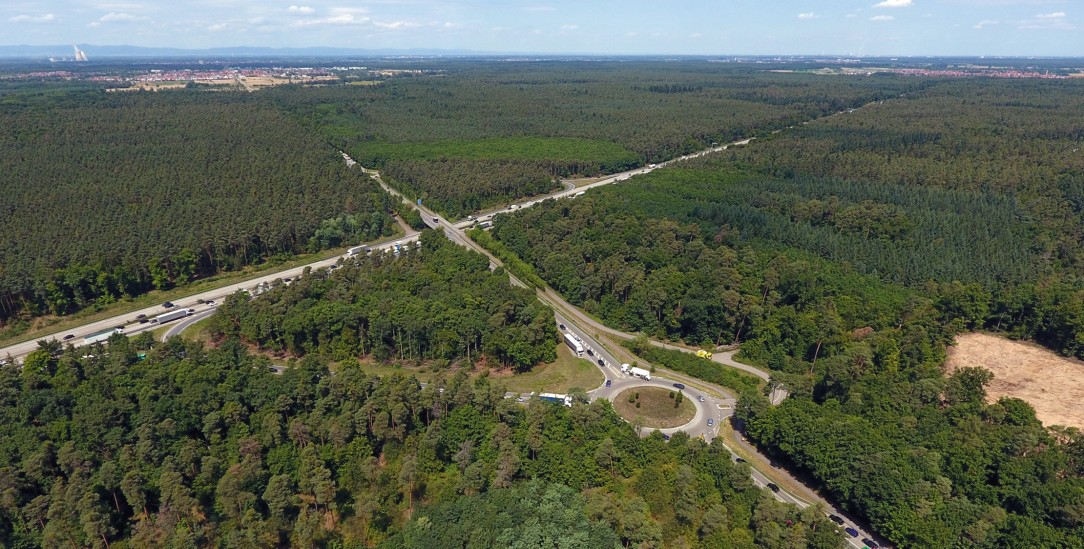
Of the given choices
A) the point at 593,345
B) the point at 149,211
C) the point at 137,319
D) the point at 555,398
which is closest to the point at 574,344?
the point at 593,345

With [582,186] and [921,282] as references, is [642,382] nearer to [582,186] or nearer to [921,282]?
[921,282]

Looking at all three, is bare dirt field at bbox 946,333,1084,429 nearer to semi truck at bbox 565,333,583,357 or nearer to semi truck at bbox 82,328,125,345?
semi truck at bbox 565,333,583,357

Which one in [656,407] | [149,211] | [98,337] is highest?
[149,211]

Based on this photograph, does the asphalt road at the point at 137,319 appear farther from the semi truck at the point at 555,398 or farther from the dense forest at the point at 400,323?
the semi truck at the point at 555,398

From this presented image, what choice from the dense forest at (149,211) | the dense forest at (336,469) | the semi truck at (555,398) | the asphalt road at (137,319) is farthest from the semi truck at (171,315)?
the semi truck at (555,398)

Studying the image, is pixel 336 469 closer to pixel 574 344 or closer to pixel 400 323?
pixel 400 323

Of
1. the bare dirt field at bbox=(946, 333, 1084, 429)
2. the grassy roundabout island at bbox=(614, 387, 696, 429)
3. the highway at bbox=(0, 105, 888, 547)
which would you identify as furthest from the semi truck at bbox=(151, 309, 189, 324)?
the bare dirt field at bbox=(946, 333, 1084, 429)

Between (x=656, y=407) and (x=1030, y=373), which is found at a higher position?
(x=1030, y=373)

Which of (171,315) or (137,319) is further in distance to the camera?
(171,315)
